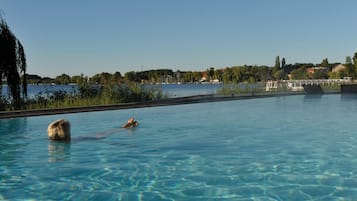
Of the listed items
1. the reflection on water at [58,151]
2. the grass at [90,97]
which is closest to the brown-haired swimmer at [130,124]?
the reflection on water at [58,151]

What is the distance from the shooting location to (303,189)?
5.23m

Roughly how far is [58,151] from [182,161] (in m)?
2.85

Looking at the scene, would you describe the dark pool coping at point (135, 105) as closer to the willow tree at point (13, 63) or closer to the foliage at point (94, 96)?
the foliage at point (94, 96)

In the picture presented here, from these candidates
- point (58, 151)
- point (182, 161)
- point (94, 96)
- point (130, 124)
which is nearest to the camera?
point (182, 161)

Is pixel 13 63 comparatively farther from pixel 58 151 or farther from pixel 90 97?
pixel 58 151

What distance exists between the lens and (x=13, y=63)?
15516 millimetres

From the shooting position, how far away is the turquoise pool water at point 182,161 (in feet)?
17.1

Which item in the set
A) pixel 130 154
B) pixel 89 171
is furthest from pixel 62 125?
pixel 89 171

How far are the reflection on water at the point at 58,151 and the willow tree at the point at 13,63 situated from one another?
7158 mm

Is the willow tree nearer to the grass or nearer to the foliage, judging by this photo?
the grass

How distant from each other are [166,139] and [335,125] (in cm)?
586

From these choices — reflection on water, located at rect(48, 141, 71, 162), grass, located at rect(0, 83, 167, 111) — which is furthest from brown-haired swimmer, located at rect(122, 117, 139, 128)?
grass, located at rect(0, 83, 167, 111)

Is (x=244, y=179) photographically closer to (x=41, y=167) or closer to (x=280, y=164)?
(x=280, y=164)

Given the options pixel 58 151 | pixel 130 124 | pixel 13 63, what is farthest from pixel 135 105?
pixel 58 151
